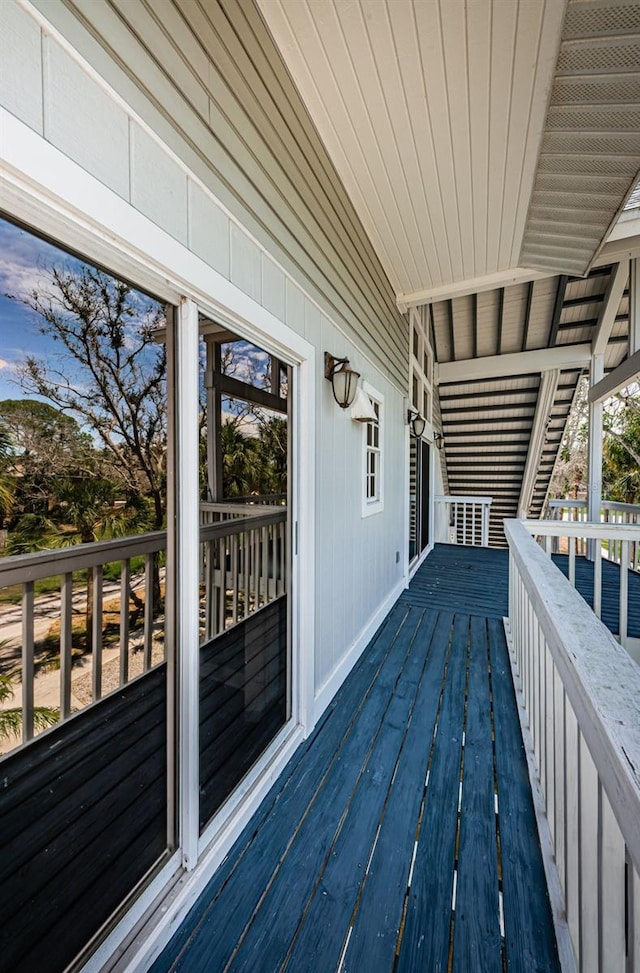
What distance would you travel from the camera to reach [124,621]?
1351 millimetres

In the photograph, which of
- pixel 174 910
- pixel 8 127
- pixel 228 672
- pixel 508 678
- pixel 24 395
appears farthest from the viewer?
pixel 508 678

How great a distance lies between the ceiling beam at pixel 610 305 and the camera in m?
5.06

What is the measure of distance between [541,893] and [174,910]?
1.30m

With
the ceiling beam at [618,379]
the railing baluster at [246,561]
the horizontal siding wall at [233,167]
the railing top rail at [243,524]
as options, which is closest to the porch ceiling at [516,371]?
the ceiling beam at [618,379]

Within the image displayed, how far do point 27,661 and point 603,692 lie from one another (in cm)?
149

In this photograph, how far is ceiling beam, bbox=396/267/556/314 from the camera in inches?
141

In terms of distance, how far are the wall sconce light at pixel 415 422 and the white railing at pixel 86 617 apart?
391cm

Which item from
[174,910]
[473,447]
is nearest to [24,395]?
[174,910]

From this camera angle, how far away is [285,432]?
2.07 meters

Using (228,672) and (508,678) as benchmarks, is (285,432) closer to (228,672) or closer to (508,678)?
(228,672)

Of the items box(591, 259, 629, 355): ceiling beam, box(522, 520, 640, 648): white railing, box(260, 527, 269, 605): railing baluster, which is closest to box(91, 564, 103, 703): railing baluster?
box(260, 527, 269, 605): railing baluster

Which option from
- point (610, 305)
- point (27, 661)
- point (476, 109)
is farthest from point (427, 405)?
point (27, 661)

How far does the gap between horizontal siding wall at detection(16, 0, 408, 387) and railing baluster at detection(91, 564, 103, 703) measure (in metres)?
1.18

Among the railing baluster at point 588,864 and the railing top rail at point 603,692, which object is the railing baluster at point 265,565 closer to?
the railing top rail at point 603,692
